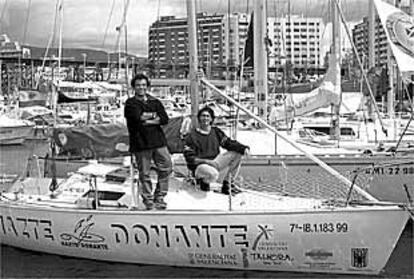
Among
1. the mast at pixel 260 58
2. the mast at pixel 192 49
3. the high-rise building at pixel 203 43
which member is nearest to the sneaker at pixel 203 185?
the mast at pixel 192 49

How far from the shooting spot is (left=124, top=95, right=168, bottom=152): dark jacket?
321 inches

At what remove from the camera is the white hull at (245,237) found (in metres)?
7.74

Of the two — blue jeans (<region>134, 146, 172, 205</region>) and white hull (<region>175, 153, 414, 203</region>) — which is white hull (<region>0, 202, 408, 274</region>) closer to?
blue jeans (<region>134, 146, 172, 205</region>)

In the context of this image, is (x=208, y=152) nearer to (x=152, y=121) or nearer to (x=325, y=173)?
(x=152, y=121)

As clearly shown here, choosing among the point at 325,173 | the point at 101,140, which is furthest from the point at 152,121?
the point at 325,173

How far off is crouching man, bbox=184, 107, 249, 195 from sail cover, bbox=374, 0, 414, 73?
2.44 metres

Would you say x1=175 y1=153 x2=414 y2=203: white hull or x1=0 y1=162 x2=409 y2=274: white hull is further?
x1=175 y1=153 x2=414 y2=203: white hull

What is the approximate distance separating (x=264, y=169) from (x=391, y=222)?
5.02 metres

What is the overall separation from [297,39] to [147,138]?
32.8 metres

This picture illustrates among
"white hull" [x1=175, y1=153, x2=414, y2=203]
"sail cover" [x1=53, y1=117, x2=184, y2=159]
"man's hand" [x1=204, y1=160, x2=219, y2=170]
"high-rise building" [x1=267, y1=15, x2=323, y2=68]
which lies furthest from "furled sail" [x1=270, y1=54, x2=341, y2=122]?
"man's hand" [x1=204, y1=160, x2=219, y2=170]

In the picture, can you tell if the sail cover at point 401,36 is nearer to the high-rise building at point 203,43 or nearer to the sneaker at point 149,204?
the sneaker at point 149,204

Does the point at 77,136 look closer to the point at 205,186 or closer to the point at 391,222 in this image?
the point at 205,186

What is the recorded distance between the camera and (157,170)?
8602 millimetres

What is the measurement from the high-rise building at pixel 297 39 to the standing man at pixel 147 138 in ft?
45.2
